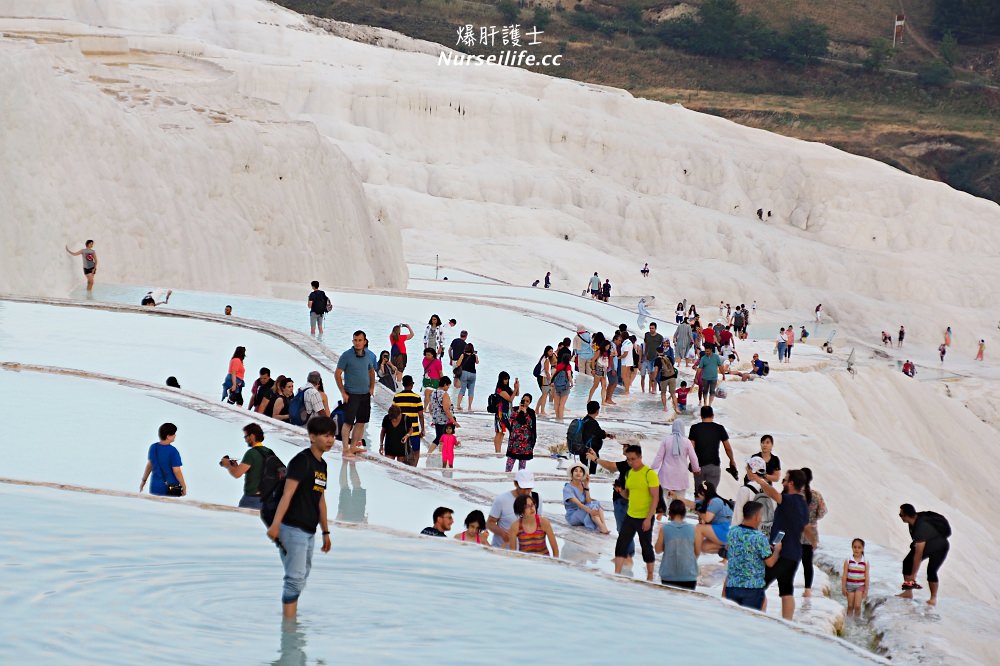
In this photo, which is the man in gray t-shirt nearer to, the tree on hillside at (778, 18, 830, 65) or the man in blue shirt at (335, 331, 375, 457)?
the man in blue shirt at (335, 331, 375, 457)

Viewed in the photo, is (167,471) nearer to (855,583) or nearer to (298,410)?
(298,410)

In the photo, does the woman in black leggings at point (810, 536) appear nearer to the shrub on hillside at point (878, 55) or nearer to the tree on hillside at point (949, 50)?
the shrub on hillside at point (878, 55)

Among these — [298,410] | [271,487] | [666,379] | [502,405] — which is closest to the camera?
[271,487]

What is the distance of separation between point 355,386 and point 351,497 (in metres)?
1.30

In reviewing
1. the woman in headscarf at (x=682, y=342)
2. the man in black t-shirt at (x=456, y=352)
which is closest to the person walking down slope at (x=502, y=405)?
the man in black t-shirt at (x=456, y=352)

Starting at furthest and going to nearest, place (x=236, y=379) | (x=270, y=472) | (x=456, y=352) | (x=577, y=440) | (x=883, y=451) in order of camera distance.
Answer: (x=883, y=451), (x=456, y=352), (x=236, y=379), (x=577, y=440), (x=270, y=472)

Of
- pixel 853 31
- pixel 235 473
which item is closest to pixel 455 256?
pixel 235 473

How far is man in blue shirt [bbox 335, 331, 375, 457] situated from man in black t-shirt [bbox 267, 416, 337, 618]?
450 cm

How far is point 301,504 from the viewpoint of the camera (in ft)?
21.8

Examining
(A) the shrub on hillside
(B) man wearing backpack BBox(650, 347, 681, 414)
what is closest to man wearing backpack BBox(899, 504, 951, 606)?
(B) man wearing backpack BBox(650, 347, 681, 414)

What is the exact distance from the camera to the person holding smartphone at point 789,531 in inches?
362

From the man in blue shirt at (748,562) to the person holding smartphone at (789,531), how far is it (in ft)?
0.71

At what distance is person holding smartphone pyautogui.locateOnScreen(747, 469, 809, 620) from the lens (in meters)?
9.19

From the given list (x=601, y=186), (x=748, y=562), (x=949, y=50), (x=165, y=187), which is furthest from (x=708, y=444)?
(x=949, y=50)
